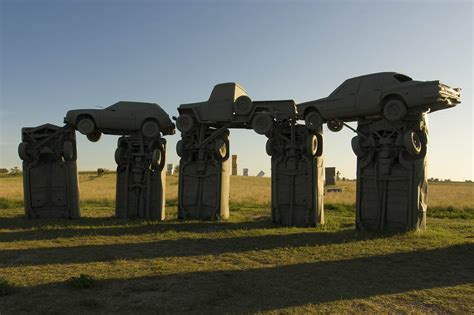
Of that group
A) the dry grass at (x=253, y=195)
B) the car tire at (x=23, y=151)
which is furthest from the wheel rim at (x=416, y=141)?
the car tire at (x=23, y=151)

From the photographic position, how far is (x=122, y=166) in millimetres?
23172

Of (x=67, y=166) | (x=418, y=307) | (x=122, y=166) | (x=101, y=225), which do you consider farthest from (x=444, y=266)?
(x=67, y=166)

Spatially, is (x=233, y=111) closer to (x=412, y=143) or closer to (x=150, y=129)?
(x=150, y=129)

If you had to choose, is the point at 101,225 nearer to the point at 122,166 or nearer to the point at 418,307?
the point at 122,166

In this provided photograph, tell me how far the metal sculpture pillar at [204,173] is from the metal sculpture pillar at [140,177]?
1.15 m

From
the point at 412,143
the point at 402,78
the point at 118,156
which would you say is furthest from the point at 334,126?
the point at 118,156

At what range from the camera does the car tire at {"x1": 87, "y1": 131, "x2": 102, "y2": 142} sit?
2325cm

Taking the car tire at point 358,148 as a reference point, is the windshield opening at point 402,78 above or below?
above

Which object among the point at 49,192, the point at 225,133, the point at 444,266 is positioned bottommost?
the point at 444,266

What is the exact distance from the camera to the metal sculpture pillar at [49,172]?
72.5ft

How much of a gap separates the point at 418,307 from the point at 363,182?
1007cm

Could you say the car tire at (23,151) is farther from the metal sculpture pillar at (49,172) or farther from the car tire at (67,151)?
the car tire at (67,151)

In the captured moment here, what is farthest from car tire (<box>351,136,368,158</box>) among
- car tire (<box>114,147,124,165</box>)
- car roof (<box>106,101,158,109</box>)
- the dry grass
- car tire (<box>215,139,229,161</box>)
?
the dry grass

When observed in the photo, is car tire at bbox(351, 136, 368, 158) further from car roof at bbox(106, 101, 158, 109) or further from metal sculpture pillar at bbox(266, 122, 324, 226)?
car roof at bbox(106, 101, 158, 109)
